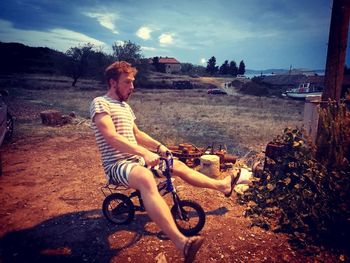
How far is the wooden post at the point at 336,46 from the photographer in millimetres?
4891

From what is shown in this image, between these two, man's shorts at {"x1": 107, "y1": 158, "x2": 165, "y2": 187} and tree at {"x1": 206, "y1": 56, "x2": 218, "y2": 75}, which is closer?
man's shorts at {"x1": 107, "y1": 158, "x2": 165, "y2": 187}

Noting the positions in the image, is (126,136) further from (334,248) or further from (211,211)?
(334,248)

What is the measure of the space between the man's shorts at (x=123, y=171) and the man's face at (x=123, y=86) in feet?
3.09

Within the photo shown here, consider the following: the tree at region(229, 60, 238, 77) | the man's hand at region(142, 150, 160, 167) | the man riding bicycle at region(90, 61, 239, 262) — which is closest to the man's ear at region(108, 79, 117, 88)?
the man riding bicycle at region(90, 61, 239, 262)

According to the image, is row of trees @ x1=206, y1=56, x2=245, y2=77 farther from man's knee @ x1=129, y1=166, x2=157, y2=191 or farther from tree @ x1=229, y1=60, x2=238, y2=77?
man's knee @ x1=129, y1=166, x2=157, y2=191

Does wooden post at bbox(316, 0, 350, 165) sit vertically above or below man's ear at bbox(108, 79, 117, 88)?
above

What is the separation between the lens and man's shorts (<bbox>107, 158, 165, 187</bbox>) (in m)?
3.21

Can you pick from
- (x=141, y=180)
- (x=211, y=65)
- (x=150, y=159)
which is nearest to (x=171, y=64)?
(x=211, y=65)

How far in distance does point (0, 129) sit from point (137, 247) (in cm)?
509

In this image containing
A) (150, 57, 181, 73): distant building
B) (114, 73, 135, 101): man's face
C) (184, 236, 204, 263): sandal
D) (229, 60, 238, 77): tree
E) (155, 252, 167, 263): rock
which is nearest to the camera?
(184, 236, 204, 263): sandal

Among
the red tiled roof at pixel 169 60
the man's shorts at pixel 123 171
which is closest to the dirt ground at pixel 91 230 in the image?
the man's shorts at pixel 123 171

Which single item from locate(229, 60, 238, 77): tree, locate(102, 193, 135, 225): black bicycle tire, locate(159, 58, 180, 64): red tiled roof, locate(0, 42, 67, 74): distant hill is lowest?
locate(102, 193, 135, 225): black bicycle tire

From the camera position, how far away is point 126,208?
154 inches

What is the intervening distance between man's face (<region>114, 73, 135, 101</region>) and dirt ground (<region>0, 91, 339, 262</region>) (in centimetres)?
195
